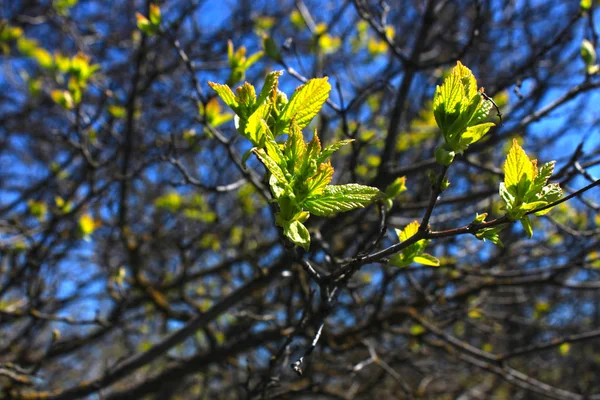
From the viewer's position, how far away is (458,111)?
108 centimetres

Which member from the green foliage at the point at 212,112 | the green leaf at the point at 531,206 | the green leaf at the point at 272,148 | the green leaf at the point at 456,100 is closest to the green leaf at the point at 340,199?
the green leaf at the point at 272,148

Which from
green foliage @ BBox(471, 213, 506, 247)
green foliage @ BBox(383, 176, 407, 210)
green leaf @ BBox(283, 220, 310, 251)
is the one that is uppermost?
green foliage @ BBox(383, 176, 407, 210)

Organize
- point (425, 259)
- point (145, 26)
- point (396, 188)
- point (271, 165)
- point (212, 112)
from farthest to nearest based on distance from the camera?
1. point (145, 26)
2. point (212, 112)
3. point (396, 188)
4. point (425, 259)
5. point (271, 165)

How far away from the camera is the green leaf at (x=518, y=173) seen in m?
1.10

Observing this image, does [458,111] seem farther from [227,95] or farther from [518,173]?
[227,95]

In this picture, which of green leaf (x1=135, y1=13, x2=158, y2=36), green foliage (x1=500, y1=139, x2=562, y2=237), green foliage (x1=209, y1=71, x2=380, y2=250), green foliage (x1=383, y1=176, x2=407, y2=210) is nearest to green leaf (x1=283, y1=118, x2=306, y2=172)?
green foliage (x1=209, y1=71, x2=380, y2=250)

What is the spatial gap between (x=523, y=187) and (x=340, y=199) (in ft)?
1.35

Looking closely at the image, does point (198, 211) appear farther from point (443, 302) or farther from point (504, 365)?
point (504, 365)

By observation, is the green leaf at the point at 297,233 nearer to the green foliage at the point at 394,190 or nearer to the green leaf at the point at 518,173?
the green leaf at the point at 518,173

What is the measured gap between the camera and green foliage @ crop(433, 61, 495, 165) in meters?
1.07

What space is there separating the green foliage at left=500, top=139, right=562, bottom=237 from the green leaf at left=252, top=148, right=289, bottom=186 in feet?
1.62

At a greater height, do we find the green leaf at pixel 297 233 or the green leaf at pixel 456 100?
the green leaf at pixel 456 100

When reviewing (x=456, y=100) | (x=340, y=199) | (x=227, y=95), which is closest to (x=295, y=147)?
(x=340, y=199)

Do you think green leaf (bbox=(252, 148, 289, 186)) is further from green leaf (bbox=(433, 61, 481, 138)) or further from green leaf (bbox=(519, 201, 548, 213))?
green leaf (bbox=(519, 201, 548, 213))
